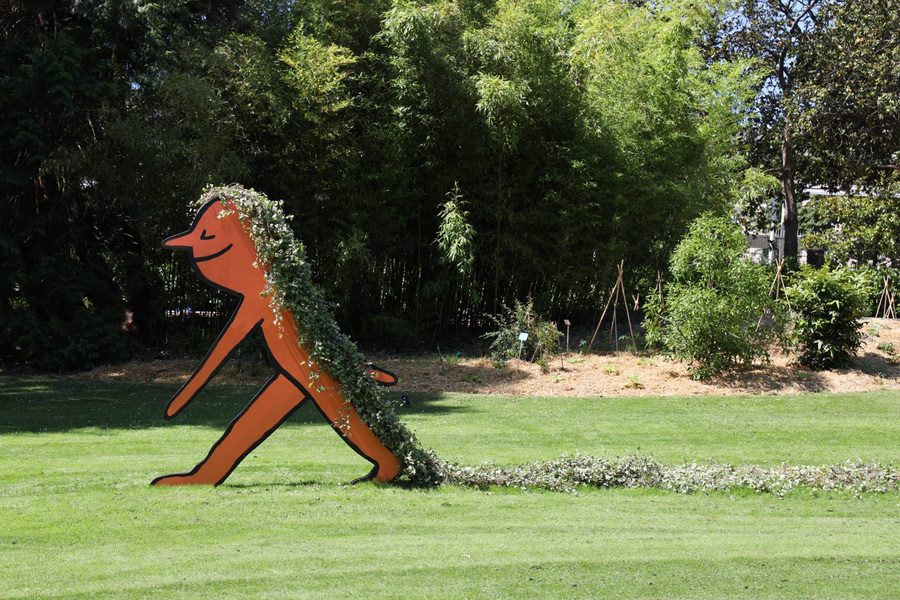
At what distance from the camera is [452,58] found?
1230 centimetres

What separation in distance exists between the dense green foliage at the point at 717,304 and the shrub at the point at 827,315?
0.34 metres

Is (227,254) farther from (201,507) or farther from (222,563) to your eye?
(222,563)

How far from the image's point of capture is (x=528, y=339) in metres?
12.2

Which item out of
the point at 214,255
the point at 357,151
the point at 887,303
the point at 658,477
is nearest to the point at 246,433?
the point at 214,255

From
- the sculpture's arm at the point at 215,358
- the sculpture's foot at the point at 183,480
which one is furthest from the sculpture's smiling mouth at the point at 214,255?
the sculpture's foot at the point at 183,480

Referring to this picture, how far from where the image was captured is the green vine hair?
589cm

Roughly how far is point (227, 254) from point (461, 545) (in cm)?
244

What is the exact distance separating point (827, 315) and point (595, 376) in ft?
9.75

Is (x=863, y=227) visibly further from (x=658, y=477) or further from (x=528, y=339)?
(x=658, y=477)

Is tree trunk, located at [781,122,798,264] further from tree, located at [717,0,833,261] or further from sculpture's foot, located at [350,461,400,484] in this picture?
sculpture's foot, located at [350,461,400,484]

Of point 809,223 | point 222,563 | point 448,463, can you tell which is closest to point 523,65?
point 448,463

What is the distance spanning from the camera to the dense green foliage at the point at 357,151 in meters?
11.8

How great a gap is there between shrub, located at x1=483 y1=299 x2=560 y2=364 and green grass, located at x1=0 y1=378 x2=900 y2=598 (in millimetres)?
3051

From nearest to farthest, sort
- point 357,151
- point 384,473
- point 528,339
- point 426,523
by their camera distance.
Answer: point 426,523, point 384,473, point 528,339, point 357,151
